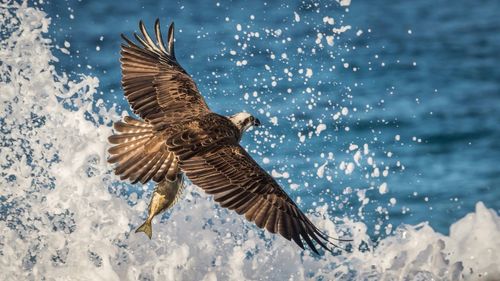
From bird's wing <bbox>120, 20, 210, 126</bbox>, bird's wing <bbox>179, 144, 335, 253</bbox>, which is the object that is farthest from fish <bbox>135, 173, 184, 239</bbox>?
bird's wing <bbox>120, 20, 210, 126</bbox>

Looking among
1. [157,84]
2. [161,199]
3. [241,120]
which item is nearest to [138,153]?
[161,199]

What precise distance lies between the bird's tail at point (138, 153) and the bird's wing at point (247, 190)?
0.22 meters

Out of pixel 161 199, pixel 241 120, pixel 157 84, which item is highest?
pixel 157 84

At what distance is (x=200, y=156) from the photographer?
315 inches

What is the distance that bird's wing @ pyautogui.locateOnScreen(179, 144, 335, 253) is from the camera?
7645mm

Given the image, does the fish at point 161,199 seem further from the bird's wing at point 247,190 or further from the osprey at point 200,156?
the bird's wing at point 247,190

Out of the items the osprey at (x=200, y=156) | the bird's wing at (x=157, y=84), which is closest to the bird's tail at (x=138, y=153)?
the osprey at (x=200, y=156)

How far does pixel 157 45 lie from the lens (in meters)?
9.66

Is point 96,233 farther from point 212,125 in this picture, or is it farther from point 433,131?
point 433,131

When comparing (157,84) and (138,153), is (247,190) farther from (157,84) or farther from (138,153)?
(157,84)

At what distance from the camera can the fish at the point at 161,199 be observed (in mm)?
Result: 7863

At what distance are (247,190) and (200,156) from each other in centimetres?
45

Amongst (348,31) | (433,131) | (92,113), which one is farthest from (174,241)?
(348,31)

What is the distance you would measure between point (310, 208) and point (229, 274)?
1.35m
